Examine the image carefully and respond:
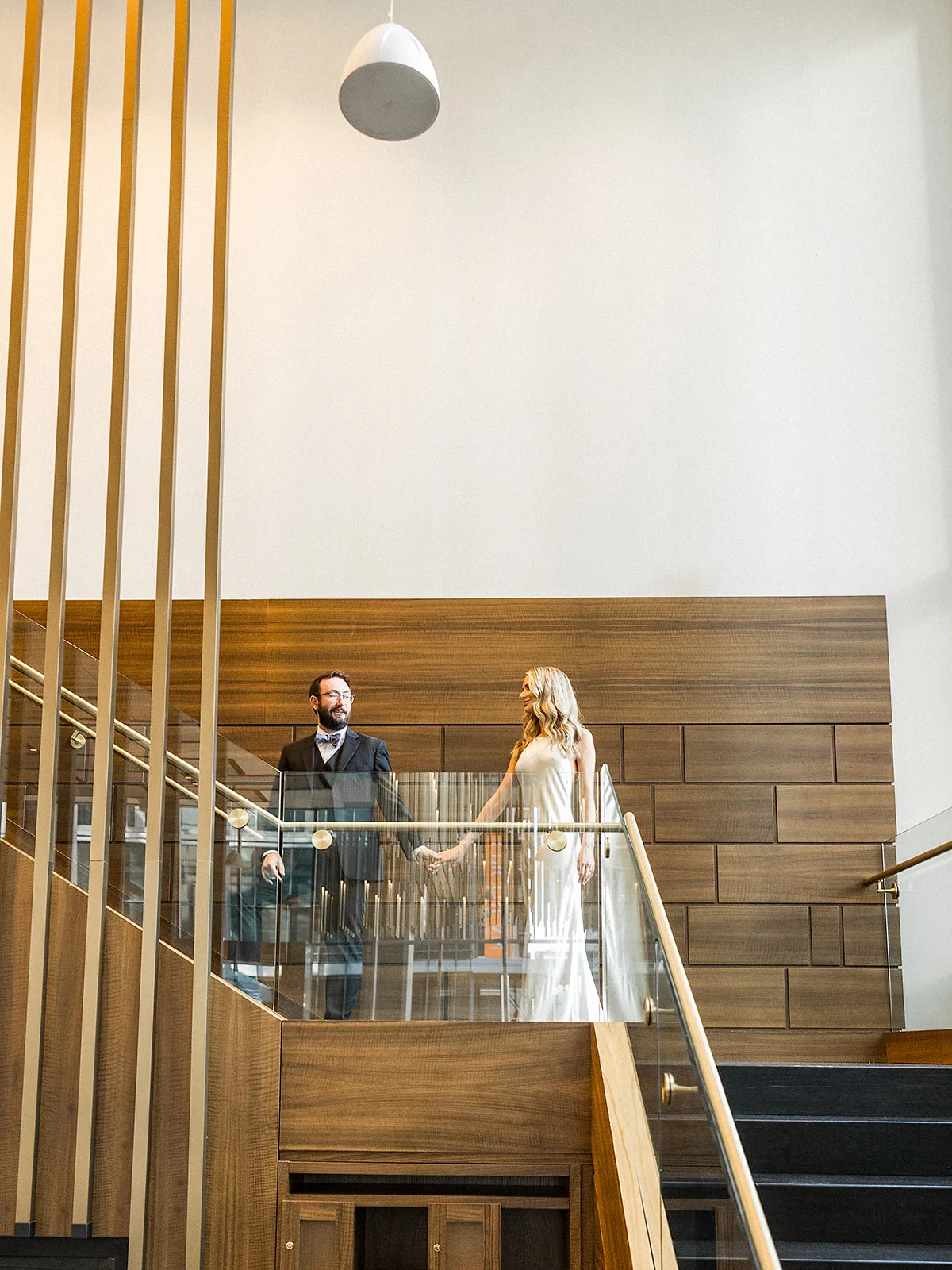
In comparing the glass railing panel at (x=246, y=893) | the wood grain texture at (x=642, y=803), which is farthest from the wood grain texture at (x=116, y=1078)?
the wood grain texture at (x=642, y=803)

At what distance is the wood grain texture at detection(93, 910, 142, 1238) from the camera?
188 inches

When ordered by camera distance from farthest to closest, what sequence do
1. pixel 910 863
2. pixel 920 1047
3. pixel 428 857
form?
pixel 910 863
pixel 920 1047
pixel 428 857

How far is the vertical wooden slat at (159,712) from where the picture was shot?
4.72m

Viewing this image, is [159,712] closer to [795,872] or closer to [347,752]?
[347,752]

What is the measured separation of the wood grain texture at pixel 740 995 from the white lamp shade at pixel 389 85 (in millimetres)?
4417

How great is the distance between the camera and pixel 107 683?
5113 millimetres

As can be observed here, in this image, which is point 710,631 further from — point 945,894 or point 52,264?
point 52,264

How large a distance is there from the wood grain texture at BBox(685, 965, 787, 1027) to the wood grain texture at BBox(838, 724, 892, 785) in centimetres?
115

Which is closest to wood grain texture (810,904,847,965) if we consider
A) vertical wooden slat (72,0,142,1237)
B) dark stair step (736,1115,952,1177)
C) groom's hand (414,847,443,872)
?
dark stair step (736,1115,952,1177)

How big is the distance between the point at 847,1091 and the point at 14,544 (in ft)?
12.8

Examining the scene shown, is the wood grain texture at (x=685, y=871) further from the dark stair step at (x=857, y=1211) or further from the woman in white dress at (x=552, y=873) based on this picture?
the dark stair step at (x=857, y=1211)

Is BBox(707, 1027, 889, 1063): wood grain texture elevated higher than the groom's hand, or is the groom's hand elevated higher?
the groom's hand

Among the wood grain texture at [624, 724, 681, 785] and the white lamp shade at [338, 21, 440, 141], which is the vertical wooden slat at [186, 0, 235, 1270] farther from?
the wood grain texture at [624, 724, 681, 785]

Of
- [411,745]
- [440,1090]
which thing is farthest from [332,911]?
[411,745]
